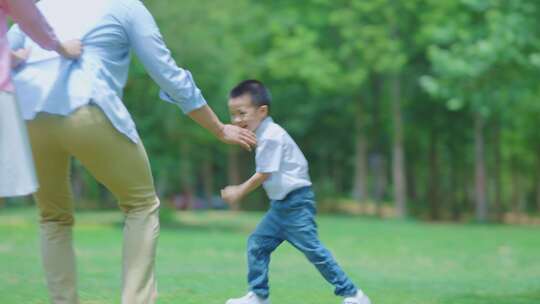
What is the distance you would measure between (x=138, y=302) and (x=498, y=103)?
19.7 meters

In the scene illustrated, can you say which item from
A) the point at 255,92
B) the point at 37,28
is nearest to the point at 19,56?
the point at 37,28

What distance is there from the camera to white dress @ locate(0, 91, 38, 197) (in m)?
4.68

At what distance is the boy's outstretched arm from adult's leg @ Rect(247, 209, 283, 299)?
1.38 feet

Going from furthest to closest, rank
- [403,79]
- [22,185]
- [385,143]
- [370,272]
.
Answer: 1. [385,143]
2. [403,79]
3. [370,272]
4. [22,185]

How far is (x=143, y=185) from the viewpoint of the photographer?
5230mm

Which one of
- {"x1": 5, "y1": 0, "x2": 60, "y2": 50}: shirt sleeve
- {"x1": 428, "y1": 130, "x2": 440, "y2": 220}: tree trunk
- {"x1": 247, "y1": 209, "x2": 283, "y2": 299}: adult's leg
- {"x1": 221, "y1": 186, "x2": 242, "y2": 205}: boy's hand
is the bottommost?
{"x1": 428, "y1": 130, "x2": 440, "y2": 220}: tree trunk

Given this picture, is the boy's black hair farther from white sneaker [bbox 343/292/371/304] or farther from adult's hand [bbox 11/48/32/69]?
adult's hand [bbox 11/48/32/69]

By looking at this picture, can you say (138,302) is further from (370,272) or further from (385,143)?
(385,143)

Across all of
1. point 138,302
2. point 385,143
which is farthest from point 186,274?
point 385,143

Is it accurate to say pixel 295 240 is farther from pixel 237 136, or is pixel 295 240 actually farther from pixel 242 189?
pixel 237 136

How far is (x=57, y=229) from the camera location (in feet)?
18.0

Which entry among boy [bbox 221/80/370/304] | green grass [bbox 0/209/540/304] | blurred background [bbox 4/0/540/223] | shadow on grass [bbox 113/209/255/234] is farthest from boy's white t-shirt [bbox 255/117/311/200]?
shadow on grass [bbox 113/209/255/234]

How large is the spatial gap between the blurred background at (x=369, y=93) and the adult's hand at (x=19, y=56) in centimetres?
1152

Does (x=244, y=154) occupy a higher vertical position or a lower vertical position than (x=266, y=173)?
lower
